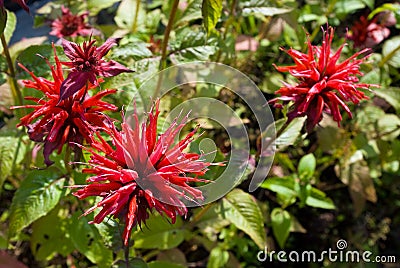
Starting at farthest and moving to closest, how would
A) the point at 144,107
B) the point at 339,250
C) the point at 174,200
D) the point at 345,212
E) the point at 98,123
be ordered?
the point at 345,212
the point at 339,250
the point at 144,107
the point at 98,123
the point at 174,200

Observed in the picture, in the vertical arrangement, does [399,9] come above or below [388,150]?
above

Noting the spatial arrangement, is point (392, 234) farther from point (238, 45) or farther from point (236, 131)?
point (238, 45)

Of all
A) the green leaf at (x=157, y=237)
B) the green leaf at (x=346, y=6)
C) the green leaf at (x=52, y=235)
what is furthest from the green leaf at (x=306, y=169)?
the green leaf at (x=52, y=235)

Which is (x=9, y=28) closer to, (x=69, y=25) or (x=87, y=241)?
(x=69, y=25)

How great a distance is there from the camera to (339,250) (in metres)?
1.71

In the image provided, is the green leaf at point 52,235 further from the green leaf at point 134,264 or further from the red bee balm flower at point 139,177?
the red bee balm flower at point 139,177

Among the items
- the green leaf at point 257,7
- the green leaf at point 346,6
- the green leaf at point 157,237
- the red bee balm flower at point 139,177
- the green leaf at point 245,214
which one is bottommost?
the green leaf at point 157,237

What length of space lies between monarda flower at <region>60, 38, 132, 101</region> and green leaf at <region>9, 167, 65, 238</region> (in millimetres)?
321

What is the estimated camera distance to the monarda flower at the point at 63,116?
831 mm

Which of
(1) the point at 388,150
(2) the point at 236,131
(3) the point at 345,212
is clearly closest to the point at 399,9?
(1) the point at 388,150

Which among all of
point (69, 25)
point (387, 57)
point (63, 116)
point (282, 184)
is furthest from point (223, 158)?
point (387, 57)

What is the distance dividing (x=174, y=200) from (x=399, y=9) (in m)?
1.01

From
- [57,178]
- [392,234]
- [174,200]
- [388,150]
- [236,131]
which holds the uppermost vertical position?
[174,200]

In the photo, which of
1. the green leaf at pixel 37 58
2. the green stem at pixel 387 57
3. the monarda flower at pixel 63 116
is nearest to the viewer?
the monarda flower at pixel 63 116
